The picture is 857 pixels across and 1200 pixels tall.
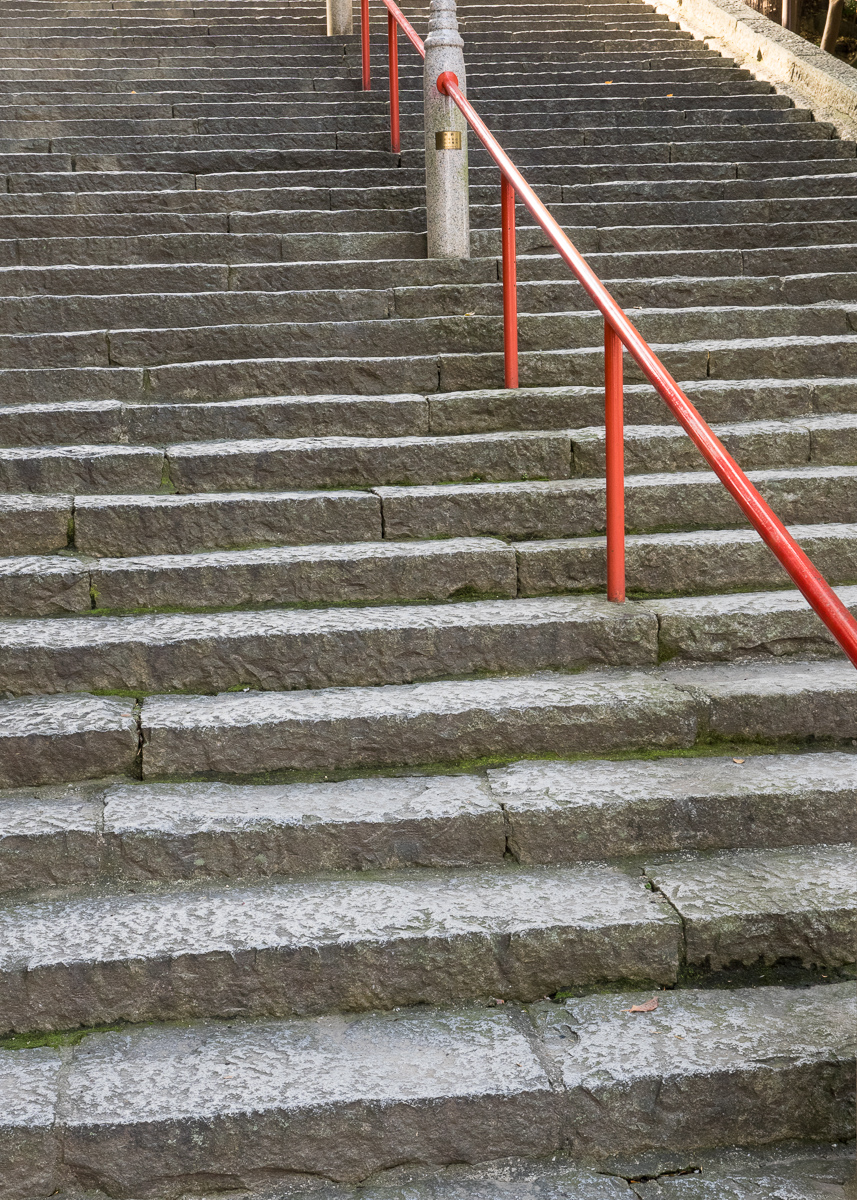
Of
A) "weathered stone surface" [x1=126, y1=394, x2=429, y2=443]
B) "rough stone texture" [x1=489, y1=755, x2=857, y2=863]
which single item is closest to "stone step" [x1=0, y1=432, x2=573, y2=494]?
"weathered stone surface" [x1=126, y1=394, x2=429, y2=443]

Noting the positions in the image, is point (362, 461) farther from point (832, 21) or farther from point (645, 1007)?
point (832, 21)

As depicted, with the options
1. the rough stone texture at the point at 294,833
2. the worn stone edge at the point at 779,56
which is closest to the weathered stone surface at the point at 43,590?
the rough stone texture at the point at 294,833

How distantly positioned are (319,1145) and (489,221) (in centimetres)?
464

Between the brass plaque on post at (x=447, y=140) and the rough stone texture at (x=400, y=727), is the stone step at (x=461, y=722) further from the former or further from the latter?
the brass plaque on post at (x=447, y=140)

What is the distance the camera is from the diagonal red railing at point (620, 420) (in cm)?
216

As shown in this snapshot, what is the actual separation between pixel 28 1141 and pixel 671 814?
152 centimetres

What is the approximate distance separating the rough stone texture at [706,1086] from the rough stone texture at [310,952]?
20cm

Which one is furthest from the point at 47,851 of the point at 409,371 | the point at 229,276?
the point at 229,276

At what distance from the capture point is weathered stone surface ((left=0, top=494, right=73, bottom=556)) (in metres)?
3.51

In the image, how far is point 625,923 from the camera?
2420mm

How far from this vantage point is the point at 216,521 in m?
3.54

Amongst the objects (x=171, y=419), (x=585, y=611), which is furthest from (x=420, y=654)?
(x=171, y=419)

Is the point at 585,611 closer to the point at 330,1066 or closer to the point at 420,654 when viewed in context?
the point at 420,654

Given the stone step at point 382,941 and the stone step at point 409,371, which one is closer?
the stone step at point 382,941
